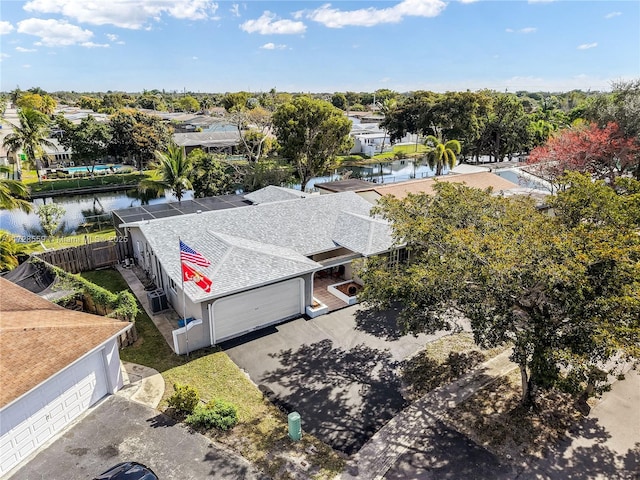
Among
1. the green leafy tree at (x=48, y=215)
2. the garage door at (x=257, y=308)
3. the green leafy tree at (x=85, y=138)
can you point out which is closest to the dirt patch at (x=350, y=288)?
the garage door at (x=257, y=308)

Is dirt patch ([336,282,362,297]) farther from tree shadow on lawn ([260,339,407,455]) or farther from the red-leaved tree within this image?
the red-leaved tree

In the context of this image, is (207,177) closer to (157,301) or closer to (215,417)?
(157,301)

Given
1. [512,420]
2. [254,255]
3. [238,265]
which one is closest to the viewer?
[512,420]

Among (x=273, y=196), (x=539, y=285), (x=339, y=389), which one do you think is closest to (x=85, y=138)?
(x=273, y=196)

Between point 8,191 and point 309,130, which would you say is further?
point 309,130

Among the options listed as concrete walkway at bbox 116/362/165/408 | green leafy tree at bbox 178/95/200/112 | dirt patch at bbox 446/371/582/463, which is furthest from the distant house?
green leafy tree at bbox 178/95/200/112

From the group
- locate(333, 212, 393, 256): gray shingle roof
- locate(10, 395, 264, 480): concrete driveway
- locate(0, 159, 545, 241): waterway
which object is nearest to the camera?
locate(10, 395, 264, 480): concrete driveway
